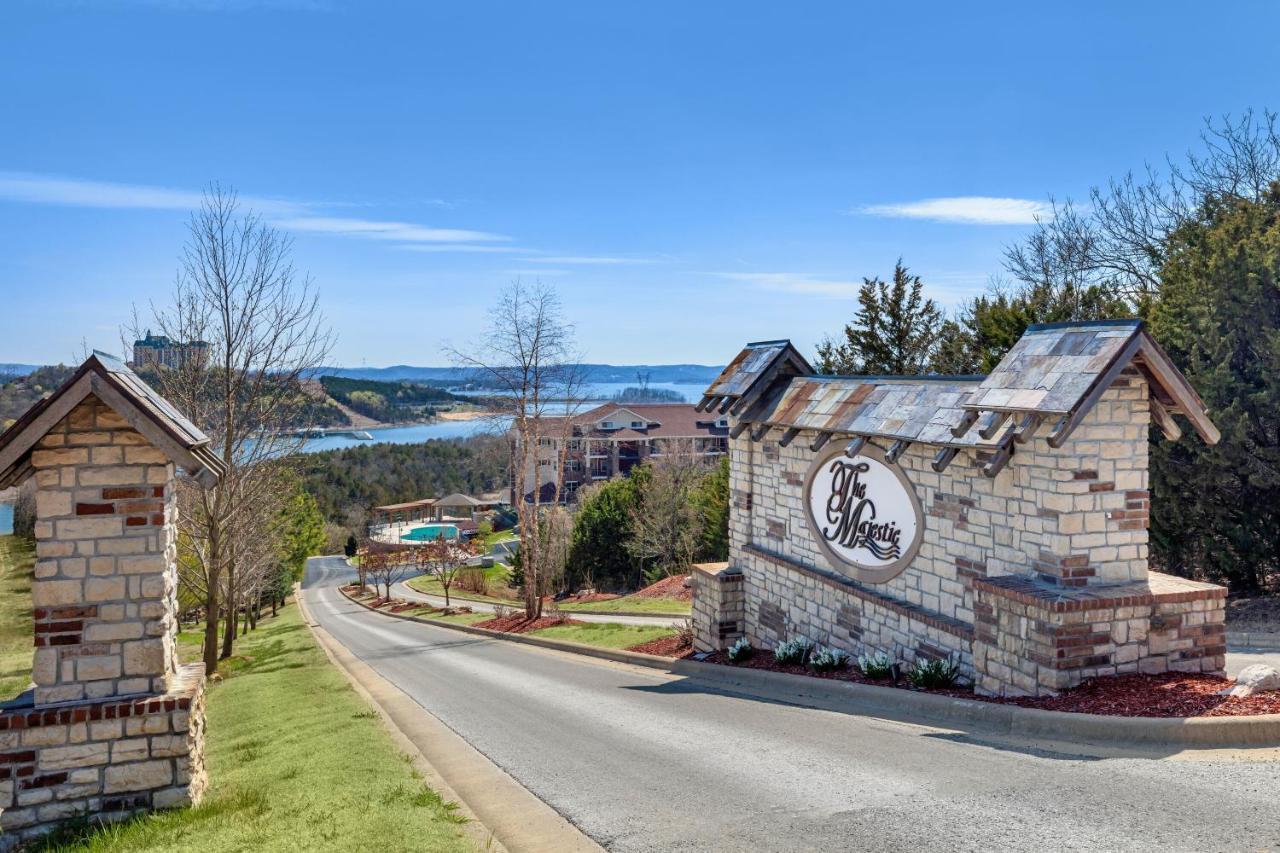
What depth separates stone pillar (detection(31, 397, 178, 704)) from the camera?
23.7 feet

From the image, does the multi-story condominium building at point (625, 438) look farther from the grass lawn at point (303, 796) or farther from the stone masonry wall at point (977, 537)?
the grass lawn at point (303, 796)

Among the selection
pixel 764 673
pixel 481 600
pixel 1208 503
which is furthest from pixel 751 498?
pixel 481 600

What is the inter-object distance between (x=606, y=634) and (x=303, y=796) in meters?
13.3

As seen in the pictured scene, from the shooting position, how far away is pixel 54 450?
7246 mm

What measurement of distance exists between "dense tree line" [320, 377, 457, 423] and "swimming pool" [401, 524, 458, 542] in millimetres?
76329

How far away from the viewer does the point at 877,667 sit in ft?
37.5

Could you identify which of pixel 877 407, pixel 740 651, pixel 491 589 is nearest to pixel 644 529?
pixel 491 589

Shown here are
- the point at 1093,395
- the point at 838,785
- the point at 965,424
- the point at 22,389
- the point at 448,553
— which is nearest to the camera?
the point at 838,785

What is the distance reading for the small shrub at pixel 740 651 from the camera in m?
14.7

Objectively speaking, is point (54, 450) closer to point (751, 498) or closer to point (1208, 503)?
point (751, 498)

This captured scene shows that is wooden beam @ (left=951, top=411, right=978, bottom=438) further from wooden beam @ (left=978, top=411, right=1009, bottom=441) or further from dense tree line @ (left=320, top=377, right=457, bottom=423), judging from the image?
dense tree line @ (left=320, top=377, right=457, bottom=423)

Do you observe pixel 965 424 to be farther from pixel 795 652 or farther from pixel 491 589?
pixel 491 589

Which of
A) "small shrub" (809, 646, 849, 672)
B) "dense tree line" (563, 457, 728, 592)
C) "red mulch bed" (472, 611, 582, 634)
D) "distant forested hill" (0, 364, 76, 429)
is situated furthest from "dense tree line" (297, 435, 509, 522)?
"small shrub" (809, 646, 849, 672)

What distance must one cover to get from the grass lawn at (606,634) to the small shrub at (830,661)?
6.16 meters
